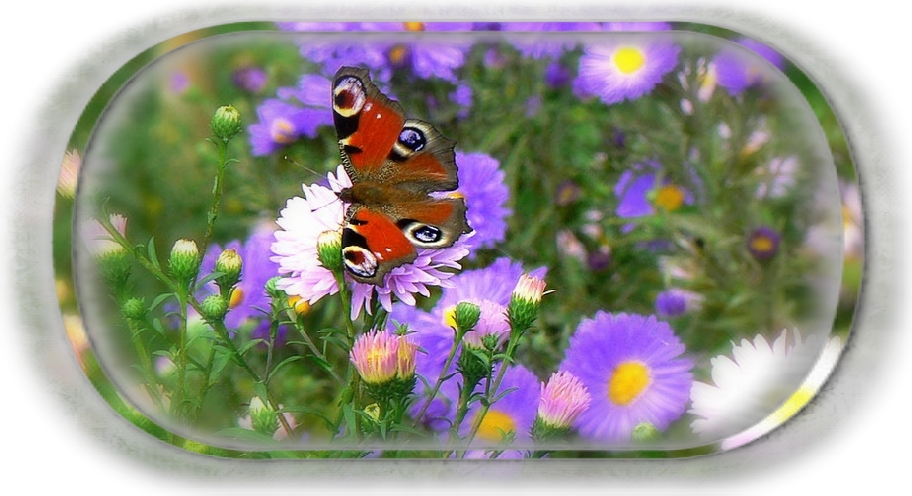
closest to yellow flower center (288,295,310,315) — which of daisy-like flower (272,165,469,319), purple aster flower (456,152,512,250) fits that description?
daisy-like flower (272,165,469,319)

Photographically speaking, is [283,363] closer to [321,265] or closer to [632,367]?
[321,265]

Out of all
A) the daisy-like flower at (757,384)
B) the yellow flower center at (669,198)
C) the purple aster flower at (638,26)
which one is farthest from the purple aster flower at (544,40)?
the daisy-like flower at (757,384)

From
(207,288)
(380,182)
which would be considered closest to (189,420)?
(207,288)

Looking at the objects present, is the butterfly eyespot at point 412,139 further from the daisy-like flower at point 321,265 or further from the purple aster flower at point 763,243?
the purple aster flower at point 763,243

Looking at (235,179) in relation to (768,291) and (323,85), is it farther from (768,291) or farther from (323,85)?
(768,291)

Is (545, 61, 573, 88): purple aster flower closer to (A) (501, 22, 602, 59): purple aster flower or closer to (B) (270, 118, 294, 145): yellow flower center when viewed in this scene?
(A) (501, 22, 602, 59): purple aster flower

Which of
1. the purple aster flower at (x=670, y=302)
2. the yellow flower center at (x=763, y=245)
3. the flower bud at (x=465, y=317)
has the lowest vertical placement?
the flower bud at (x=465, y=317)

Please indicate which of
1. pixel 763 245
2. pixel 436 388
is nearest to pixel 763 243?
pixel 763 245
